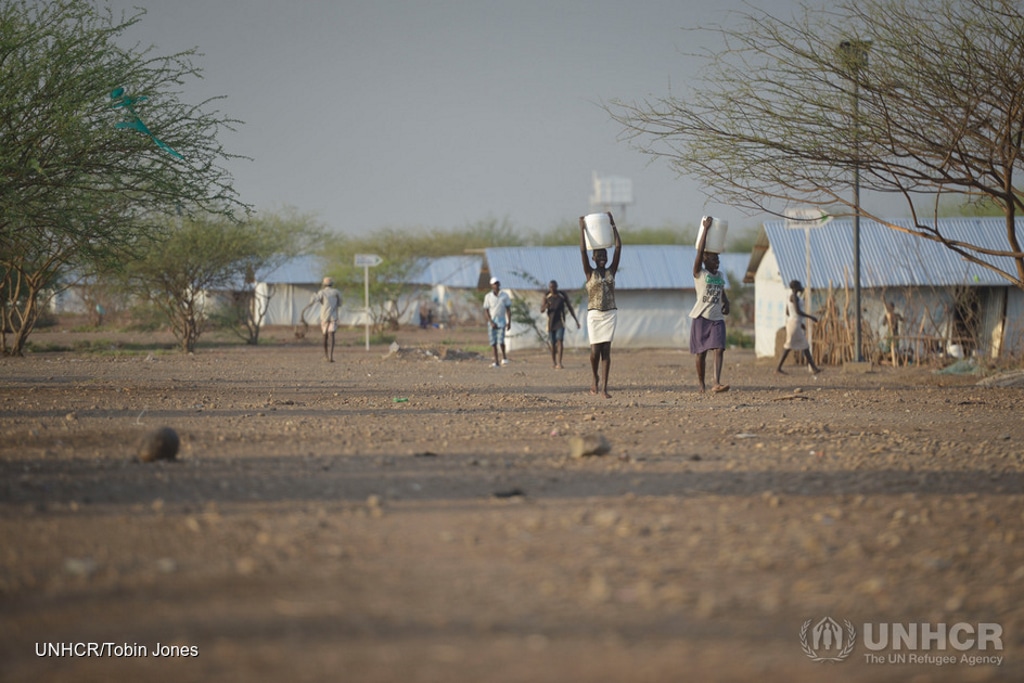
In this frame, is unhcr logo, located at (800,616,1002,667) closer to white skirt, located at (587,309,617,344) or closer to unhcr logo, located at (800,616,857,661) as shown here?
unhcr logo, located at (800,616,857,661)

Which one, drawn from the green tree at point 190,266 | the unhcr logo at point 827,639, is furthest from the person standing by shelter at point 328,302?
the unhcr logo at point 827,639

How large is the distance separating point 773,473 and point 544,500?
2173 millimetres

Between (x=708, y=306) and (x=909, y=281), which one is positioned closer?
(x=708, y=306)

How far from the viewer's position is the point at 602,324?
14734 millimetres

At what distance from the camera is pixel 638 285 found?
3825cm

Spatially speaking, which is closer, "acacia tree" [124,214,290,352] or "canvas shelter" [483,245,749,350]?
"acacia tree" [124,214,290,352]

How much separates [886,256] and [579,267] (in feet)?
46.0

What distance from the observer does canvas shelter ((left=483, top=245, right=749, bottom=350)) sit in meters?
37.6

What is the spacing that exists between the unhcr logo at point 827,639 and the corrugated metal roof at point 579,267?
32.8m

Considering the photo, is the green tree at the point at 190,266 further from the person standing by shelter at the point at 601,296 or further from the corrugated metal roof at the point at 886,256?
the person standing by shelter at the point at 601,296

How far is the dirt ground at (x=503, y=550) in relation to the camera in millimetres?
3934

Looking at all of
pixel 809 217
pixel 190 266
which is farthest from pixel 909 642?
pixel 190 266

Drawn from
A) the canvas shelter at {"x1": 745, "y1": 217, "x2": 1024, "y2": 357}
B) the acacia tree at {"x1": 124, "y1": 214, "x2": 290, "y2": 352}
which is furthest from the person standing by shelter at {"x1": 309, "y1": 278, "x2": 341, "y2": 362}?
the canvas shelter at {"x1": 745, "y1": 217, "x2": 1024, "y2": 357}

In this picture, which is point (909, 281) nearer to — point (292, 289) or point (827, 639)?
point (827, 639)
